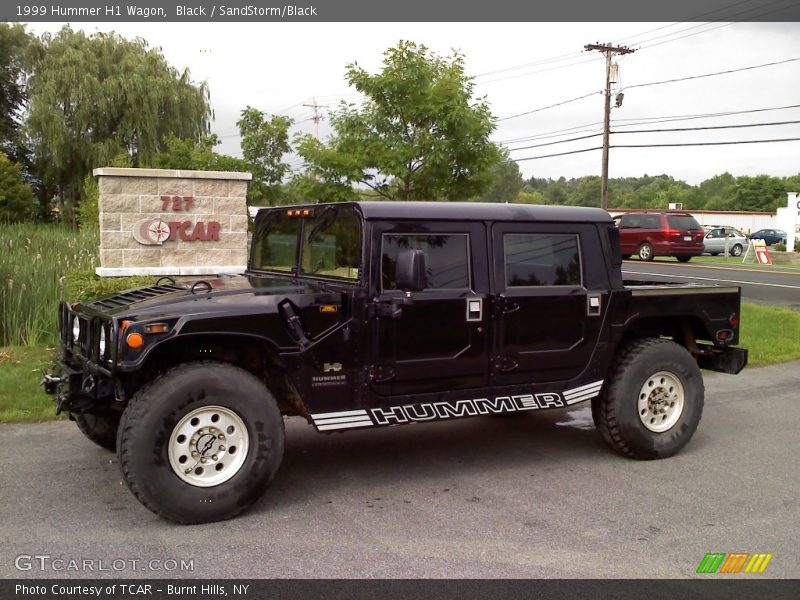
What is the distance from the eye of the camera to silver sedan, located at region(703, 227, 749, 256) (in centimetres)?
3647

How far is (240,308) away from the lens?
4.66 metres

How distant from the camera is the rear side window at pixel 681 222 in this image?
92.5 ft

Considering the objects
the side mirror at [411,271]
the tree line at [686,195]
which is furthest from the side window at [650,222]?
the tree line at [686,195]

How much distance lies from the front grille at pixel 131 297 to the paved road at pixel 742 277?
11.2 meters

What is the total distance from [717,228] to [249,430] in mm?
36788

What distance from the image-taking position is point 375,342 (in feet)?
16.5

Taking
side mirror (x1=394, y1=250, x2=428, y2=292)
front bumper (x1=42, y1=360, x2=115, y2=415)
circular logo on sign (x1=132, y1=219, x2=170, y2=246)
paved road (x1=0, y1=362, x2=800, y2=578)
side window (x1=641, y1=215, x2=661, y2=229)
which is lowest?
paved road (x1=0, y1=362, x2=800, y2=578)

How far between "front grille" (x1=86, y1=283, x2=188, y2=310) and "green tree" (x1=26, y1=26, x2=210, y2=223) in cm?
2568

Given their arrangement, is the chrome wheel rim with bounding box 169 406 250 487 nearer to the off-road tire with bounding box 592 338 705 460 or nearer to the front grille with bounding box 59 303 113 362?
the front grille with bounding box 59 303 113 362

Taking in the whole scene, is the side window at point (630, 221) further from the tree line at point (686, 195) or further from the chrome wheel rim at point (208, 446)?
the tree line at point (686, 195)
